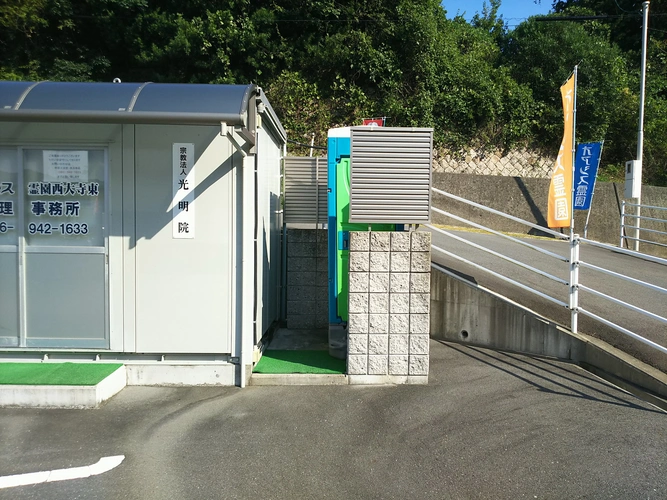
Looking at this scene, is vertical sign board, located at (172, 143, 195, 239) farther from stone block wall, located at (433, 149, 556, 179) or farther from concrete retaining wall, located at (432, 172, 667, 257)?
stone block wall, located at (433, 149, 556, 179)

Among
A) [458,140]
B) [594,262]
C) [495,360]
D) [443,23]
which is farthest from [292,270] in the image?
[443,23]

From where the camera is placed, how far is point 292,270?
6684 millimetres

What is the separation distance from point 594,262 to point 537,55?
10275 mm

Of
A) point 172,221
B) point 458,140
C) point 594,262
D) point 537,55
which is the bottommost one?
point 594,262

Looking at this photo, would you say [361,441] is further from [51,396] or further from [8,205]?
[8,205]

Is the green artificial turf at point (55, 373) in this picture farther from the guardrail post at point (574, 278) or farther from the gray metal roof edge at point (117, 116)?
the guardrail post at point (574, 278)

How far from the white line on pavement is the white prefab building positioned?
60.2 inches

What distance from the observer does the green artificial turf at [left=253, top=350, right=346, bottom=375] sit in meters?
5.16

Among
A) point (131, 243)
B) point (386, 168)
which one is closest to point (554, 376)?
point (386, 168)

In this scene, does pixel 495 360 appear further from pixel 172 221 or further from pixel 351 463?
pixel 172 221

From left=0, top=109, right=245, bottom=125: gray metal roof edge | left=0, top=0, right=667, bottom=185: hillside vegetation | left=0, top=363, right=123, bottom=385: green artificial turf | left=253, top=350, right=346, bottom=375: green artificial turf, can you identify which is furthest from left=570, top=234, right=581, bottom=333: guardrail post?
left=0, top=0, right=667, bottom=185: hillside vegetation

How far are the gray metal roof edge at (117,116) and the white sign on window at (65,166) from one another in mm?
613

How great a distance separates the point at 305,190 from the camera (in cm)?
700

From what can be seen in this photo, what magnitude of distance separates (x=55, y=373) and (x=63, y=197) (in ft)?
5.47
